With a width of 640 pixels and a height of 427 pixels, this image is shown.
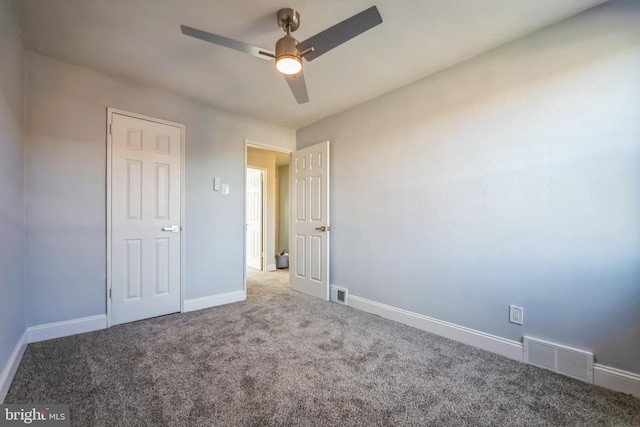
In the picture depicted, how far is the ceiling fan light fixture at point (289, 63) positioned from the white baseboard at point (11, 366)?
2.33 meters

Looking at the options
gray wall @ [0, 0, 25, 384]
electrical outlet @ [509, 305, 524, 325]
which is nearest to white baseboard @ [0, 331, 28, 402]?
gray wall @ [0, 0, 25, 384]

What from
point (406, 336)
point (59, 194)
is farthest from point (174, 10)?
point (406, 336)

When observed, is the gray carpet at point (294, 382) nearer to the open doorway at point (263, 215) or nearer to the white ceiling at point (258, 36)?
the white ceiling at point (258, 36)

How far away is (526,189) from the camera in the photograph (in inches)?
77.7

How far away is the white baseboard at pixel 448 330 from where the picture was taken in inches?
80.7

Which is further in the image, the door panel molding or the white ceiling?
the door panel molding

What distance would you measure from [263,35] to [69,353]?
272cm

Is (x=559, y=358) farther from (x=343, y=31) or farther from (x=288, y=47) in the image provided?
(x=288, y=47)

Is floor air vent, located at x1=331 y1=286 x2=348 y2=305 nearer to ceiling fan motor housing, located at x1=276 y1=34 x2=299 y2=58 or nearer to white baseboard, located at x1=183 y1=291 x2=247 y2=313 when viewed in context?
white baseboard, located at x1=183 y1=291 x2=247 y2=313

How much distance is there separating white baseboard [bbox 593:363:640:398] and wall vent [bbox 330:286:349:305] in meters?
2.10

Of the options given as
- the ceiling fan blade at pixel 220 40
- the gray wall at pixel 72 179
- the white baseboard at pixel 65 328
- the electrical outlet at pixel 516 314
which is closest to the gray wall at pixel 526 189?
the electrical outlet at pixel 516 314

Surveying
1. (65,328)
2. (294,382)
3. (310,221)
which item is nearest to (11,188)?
(65,328)

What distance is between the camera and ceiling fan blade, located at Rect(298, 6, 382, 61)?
141 centimetres

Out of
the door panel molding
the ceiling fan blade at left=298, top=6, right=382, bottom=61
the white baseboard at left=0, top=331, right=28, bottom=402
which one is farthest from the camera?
the door panel molding
